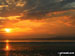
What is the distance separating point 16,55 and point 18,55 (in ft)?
2.24

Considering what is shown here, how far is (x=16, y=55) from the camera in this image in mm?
56156

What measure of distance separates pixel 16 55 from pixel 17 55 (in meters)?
0.32

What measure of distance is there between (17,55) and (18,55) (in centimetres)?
37

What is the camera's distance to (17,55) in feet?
184

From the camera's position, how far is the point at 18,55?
55.9m
